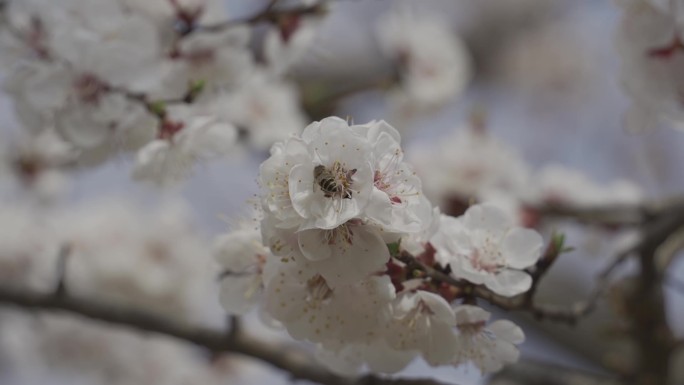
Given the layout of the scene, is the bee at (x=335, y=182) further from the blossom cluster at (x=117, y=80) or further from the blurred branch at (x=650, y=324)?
the blurred branch at (x=650, y=324)

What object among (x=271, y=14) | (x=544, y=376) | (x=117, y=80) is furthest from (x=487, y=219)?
(x=544, y=376)

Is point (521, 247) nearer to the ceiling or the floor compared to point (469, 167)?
nearer to the floor

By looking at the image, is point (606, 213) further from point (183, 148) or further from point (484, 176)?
point (183, 148)

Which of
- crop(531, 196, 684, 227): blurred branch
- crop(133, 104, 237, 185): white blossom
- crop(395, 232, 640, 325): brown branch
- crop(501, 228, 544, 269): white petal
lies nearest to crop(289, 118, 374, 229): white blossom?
crop(395, 232, 640, 325): brown branch

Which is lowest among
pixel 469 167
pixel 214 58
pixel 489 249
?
pixel 489 249

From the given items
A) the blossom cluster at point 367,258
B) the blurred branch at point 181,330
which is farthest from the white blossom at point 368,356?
the blurred branch at point 181,330

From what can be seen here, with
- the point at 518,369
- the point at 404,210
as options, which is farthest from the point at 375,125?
the point at 518,369

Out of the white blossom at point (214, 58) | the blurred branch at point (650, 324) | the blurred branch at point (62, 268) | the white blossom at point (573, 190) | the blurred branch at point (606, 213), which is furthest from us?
the white blossom at point (573, 190)
